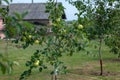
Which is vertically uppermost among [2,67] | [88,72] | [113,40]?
[2,67]

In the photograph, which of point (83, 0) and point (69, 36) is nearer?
point (69, 36)

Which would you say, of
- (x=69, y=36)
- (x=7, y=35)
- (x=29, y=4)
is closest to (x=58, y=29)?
(x=69, y=36)

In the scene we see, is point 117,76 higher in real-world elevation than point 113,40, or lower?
lower

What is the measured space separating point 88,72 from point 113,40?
1.62 meters

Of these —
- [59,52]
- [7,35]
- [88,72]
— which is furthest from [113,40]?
[7,35]

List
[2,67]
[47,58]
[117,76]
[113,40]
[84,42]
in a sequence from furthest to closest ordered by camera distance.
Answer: [113,40], [117,76], [47,58], [84,42], [2,67]

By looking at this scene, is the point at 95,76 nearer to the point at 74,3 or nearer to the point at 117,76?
the point at 117,76

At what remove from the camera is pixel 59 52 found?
22.6 ft

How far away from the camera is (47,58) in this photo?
267 inches

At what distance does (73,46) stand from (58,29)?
0.43 metres

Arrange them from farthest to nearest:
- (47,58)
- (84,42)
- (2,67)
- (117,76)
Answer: (117,76), (47,58), (84,42), (2,67)

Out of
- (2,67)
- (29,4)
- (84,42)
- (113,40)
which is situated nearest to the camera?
(2,67)

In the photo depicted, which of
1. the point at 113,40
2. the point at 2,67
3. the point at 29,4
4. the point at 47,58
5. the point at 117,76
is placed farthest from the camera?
the point at 29,4

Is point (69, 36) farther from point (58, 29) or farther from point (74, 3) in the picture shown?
point (74, 3)
